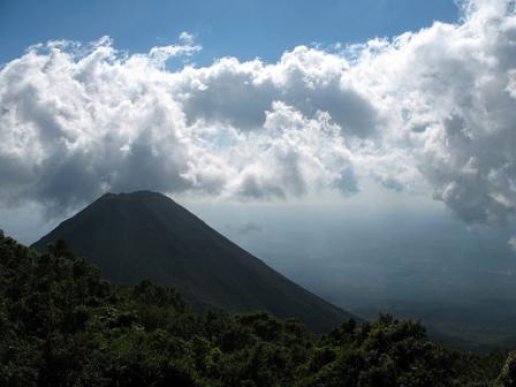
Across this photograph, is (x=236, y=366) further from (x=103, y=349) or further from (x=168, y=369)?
(x=103, y=349)

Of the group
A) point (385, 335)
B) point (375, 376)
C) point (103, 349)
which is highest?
point (385, 335)

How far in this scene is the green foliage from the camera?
30656 millimetres

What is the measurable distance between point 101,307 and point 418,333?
112 feet

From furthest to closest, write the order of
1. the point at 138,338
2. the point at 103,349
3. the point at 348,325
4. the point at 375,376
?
the point at 348,325 → the point at 138,338 → the point at 103,349 → the point at 375,376

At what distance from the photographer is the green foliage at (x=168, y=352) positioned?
1207 inches

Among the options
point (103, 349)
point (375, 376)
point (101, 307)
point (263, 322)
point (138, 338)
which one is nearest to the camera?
point (375, 376)

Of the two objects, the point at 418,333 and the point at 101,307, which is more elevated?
the point at 418,333

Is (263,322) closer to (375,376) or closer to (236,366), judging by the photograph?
(236,366)

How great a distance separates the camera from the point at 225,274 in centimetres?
19312

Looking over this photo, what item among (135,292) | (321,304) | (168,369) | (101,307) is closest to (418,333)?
(168,369)

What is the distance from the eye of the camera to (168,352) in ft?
127

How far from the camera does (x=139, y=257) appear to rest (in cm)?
19812

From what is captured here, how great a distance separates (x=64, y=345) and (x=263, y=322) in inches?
1724

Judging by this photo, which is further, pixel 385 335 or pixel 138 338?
pixel 138 338
